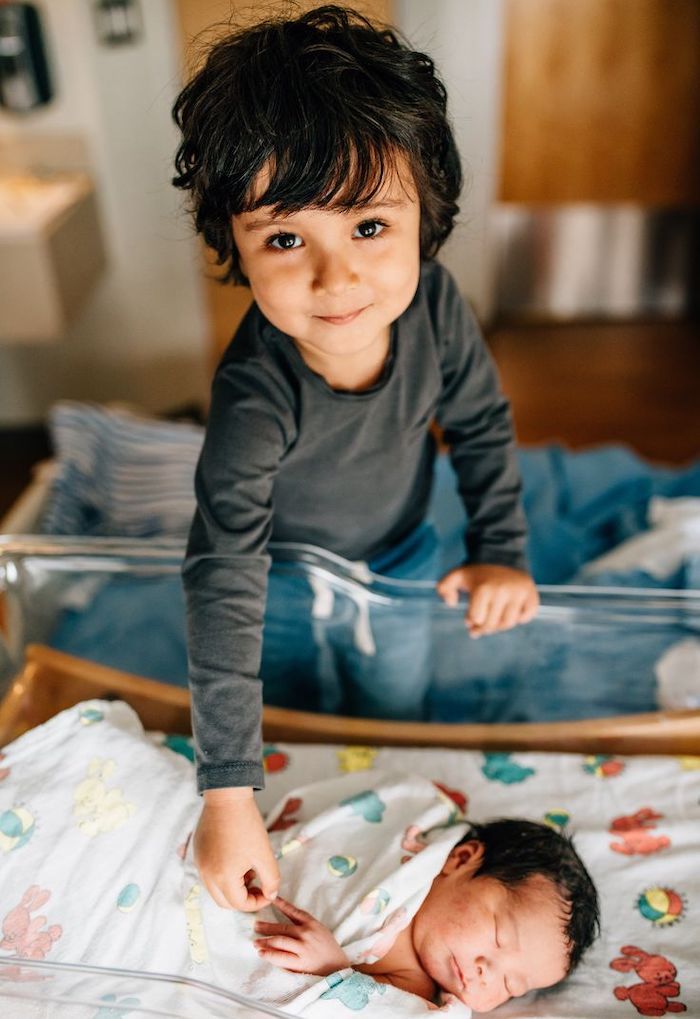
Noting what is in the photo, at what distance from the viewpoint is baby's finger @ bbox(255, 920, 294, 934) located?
804 mm

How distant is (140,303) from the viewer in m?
2.43

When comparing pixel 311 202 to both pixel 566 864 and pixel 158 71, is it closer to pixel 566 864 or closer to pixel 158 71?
pixel 566 864

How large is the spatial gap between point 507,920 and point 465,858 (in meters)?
0.08

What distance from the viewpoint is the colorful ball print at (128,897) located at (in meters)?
0.79

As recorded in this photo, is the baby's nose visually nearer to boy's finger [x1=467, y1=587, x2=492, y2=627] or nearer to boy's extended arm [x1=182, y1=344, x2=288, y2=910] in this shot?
boy's extended arm [x1=182, y1=344, x2=288, y2=910]

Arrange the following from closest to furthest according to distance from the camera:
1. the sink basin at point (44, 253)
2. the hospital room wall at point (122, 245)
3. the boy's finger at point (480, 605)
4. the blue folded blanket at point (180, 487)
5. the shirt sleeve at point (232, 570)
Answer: the shirt sleeve at point (232, 570) → the boy's finger at point (480, 605) → the blue folded blanket at point (180, 487) → the sink basin at point (44, 253) → the hospital room wall at point (122, 245)

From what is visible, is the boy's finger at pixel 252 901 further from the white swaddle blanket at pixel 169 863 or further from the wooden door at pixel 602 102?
the wooden door at pixel 602 102

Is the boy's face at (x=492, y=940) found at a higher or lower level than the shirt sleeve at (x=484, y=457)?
lower

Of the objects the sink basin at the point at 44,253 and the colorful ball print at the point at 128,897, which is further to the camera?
the sink basin at the point at 44,253

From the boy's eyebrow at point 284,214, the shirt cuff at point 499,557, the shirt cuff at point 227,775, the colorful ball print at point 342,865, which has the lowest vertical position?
the colorful ball print at point 342,865

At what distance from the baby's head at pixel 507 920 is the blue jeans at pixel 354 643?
27 centimetres

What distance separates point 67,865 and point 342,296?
0.54 metres

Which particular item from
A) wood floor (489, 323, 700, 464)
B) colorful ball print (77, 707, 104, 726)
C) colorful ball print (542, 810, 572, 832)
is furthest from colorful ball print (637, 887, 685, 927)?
wood floor (489, 323, 700, 464)

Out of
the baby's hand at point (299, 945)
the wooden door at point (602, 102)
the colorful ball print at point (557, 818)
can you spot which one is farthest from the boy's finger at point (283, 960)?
the wooden door at point (602, 102)
